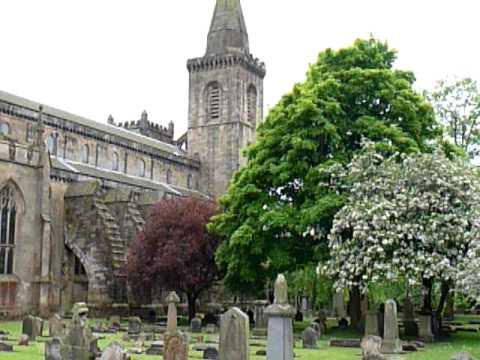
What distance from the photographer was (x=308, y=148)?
27.1 metres

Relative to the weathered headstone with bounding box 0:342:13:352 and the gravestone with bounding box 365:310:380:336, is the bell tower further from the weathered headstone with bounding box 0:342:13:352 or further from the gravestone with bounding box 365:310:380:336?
the weathered headstone with bounding box 0:342:13:352

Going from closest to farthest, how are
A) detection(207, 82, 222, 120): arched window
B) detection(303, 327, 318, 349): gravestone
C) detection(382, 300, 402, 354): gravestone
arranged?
detection(382, 300, 402, 354): gravestone → detection(303, 327, 318, 349): gravestone → detection(207, 82, 222, 120): arched window

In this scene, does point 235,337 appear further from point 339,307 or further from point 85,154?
point 85,154

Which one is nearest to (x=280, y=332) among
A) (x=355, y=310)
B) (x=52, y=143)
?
(x=355, y=310)

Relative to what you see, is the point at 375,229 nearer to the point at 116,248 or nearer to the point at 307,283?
the point at 307,283

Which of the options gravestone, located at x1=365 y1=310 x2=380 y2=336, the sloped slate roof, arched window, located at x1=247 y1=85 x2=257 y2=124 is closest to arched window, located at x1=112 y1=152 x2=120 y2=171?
the sloped slate roof

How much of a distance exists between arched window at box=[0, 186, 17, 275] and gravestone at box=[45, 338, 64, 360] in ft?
72.9

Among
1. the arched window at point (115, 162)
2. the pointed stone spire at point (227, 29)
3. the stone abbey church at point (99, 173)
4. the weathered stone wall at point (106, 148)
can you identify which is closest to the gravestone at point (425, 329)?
the stone abbey church at point (99, 173)

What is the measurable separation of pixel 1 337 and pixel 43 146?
18.2m

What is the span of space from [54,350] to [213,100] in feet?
173

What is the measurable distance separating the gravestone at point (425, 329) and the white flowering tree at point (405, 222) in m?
Answer: 1.05

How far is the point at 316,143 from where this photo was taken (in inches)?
1083

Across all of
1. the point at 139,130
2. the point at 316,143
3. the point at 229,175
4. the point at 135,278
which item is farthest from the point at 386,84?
the point at 139,130

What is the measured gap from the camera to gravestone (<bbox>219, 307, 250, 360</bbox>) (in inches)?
493
